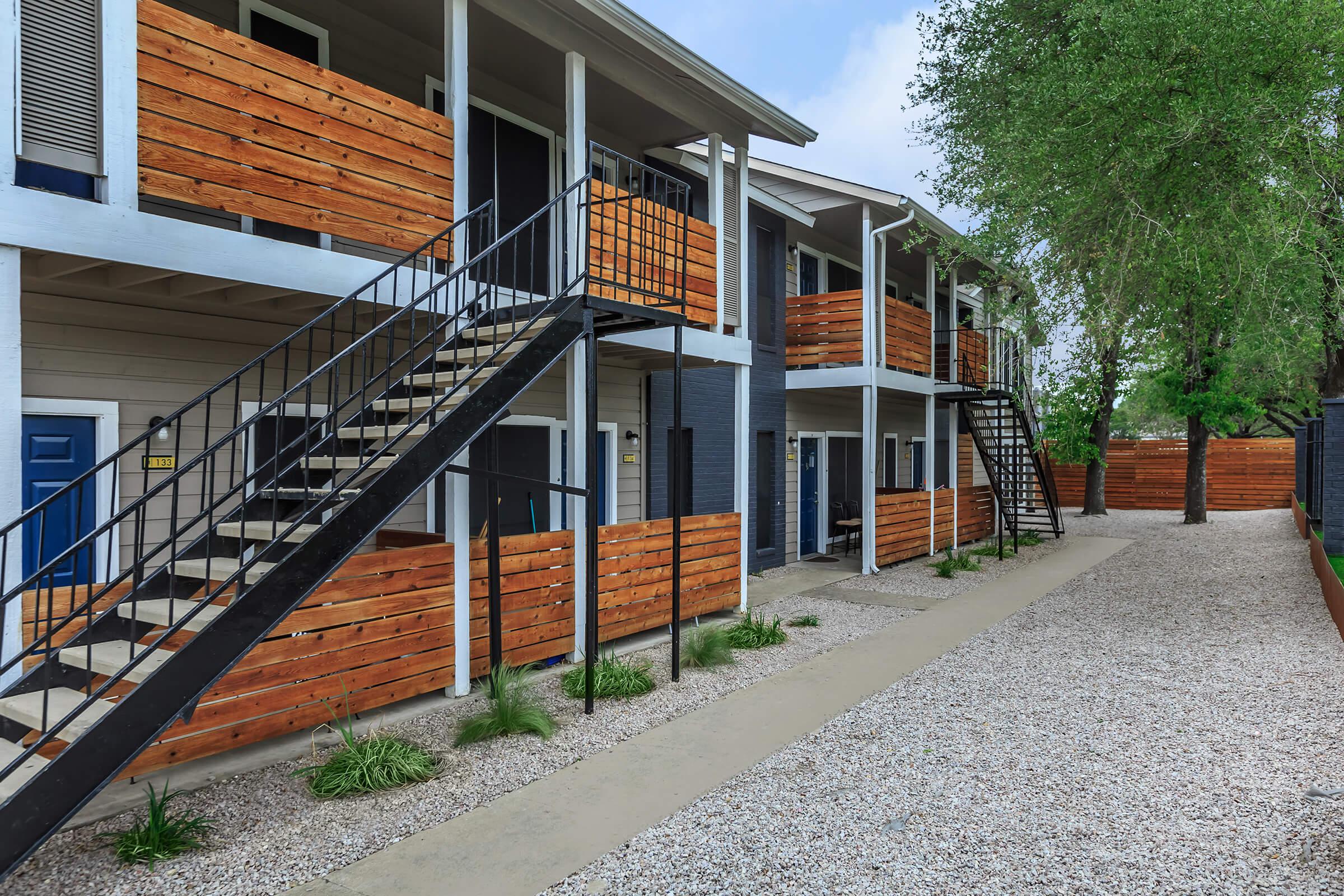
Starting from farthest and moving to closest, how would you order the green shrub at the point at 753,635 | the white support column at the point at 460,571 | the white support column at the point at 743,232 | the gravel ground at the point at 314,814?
the white support column at the point at 743,232 < the green shrub at the point at 753,635 < the white support column at the point at 460,571 < the gravel ground at the point at 314,814

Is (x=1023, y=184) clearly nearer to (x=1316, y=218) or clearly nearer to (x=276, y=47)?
(x=1316, y=218)

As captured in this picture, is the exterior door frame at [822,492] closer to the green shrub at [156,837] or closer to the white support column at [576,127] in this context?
the white support column at [576,127]

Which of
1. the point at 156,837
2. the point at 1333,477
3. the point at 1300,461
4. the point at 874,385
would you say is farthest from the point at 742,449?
the point at 1300,461

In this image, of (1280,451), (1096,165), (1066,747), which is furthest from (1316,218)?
(1280,451)

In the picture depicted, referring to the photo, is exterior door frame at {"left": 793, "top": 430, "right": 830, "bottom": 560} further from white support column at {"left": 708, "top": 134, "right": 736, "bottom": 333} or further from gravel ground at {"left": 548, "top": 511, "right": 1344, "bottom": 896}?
gravel ground at {"left": 548, "top": 511, "right": 1344, "bottom": 896}

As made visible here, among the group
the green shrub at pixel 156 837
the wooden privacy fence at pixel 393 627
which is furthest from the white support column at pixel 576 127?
the green shrub at pixel 156 837

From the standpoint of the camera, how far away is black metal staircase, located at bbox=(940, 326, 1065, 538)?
1506 cm

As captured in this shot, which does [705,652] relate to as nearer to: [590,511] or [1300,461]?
[590,511]

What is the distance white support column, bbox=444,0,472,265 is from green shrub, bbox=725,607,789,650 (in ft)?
15.6

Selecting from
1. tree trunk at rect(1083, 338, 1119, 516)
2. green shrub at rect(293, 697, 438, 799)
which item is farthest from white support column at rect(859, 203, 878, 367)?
green shrub at rect(293, 697, 438, 799)

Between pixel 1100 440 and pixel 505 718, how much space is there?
20.7 meters

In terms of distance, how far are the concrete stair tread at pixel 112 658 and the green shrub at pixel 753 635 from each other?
5045 mm

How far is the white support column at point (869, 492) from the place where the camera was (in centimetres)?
1246

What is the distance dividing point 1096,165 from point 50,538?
9553mm
